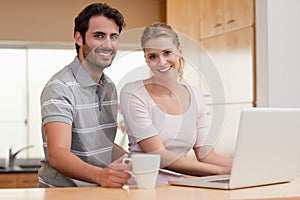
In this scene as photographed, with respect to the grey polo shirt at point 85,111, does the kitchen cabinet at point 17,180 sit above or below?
below

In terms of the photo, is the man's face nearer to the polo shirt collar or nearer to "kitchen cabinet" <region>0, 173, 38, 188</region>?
the polo shirt collar

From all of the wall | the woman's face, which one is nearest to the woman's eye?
the woman's face

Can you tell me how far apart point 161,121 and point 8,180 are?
342 cm

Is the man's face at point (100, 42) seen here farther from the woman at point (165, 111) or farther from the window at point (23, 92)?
the window at point (23, 92)

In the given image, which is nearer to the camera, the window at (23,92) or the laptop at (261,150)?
the laptop at (261,150)

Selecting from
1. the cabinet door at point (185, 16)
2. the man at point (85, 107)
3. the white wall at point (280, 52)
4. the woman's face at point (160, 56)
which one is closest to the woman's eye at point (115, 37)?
the man at point (85, 107)

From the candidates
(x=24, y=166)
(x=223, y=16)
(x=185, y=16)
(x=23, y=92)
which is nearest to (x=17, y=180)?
(x=24, y=166)

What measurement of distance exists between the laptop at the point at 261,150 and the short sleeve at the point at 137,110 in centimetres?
20

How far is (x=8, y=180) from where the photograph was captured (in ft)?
17.1

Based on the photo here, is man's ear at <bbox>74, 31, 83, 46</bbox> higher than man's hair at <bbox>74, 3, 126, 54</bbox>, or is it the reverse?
man's hair at <bbox>74, 3, 126, 54</bbox>

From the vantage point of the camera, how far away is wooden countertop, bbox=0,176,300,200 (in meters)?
1.73

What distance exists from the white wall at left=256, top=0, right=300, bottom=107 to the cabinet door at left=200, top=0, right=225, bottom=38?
2.24ft

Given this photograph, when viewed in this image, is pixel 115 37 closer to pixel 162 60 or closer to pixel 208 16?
pixel 162 60

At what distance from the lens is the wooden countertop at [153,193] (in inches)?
68.1
